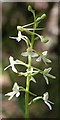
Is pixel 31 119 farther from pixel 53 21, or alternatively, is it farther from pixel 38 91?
pixel 53 21

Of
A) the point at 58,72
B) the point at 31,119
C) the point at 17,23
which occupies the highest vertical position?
the point at 17,23

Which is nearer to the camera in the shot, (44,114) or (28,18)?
(44,114)

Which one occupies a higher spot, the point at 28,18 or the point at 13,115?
the point at 28,18

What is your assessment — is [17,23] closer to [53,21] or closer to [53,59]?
[53,21]

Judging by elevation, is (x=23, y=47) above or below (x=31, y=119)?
above

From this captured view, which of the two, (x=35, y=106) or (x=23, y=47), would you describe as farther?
(x=23, y=47)

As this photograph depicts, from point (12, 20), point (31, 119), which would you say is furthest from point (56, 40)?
point (31, 119)

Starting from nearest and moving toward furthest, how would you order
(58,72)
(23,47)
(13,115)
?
(13,115) → (58,72) → (23,47)

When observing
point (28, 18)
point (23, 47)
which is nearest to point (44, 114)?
point (23, 47)

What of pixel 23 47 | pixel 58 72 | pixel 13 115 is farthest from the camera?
pixel 23 47
